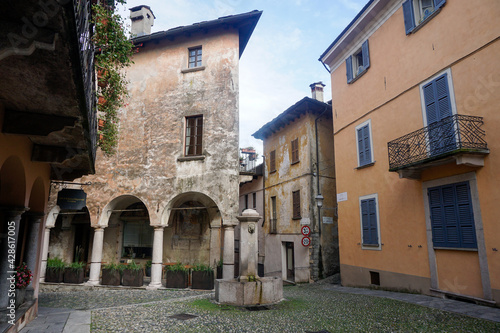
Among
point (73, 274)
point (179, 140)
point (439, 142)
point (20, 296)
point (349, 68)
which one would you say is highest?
point (349, 68)

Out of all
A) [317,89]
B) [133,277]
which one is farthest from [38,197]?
[317,89]

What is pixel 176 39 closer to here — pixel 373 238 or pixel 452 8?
pixel 452 8

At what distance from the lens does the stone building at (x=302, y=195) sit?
15.8m

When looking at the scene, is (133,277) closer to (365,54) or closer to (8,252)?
(8,252)

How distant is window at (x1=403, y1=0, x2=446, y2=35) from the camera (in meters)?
9.92

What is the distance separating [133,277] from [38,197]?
682 centimetres

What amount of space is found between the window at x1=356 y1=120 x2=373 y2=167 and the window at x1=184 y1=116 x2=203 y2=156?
6287mm

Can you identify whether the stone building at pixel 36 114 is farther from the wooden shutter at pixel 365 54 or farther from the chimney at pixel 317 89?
the chimney at pixel 317 89

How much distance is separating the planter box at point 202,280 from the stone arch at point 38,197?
21.5ft

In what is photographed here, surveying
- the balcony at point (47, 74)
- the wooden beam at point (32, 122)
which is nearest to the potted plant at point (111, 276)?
the balcony at point (47, 74)

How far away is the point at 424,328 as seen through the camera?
6.16 meters

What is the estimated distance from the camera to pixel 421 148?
941 centimetres

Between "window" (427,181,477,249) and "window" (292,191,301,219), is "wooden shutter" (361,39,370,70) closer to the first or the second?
"window" (427,181,477,249)

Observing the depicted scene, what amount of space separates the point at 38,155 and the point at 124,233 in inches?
464
